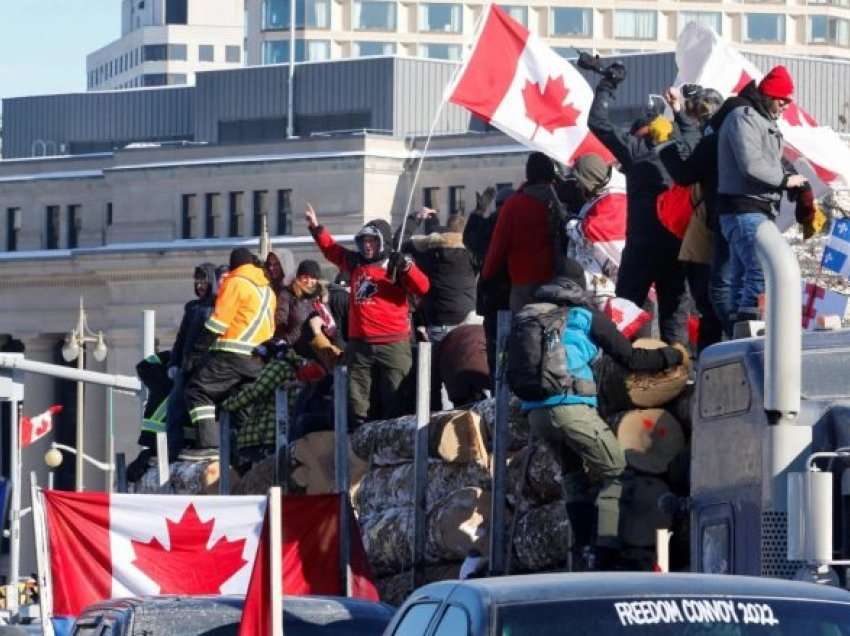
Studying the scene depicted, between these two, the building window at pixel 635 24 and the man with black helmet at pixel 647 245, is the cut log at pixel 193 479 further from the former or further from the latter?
the building window at pixel 635 24

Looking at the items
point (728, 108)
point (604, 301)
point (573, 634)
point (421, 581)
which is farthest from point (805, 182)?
point (573, 634)

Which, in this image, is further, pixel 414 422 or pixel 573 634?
pixel 414 422

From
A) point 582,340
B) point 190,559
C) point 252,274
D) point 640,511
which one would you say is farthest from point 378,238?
point 640,511

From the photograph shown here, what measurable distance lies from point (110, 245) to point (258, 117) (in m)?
6.77

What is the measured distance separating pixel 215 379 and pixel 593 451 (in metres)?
7.26

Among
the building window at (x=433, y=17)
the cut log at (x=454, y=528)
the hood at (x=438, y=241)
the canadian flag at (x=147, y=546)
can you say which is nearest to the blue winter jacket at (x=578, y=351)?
the cut log at (x=454, y=528)

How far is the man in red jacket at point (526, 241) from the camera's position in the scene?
17.5 m

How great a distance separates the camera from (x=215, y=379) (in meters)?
21.9

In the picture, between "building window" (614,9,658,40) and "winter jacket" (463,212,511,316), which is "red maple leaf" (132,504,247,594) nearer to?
"winter jacket" (463,212,511,316)

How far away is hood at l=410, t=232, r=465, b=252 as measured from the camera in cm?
2088

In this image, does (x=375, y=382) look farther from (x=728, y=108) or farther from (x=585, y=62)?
(x=728, y=108)

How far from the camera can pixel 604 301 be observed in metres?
16.9

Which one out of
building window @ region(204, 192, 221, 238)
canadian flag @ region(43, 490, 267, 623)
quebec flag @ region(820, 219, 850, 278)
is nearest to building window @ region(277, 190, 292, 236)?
building window @ region(204, 192, 221, 238)

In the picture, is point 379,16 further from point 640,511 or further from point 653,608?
point 653,608
